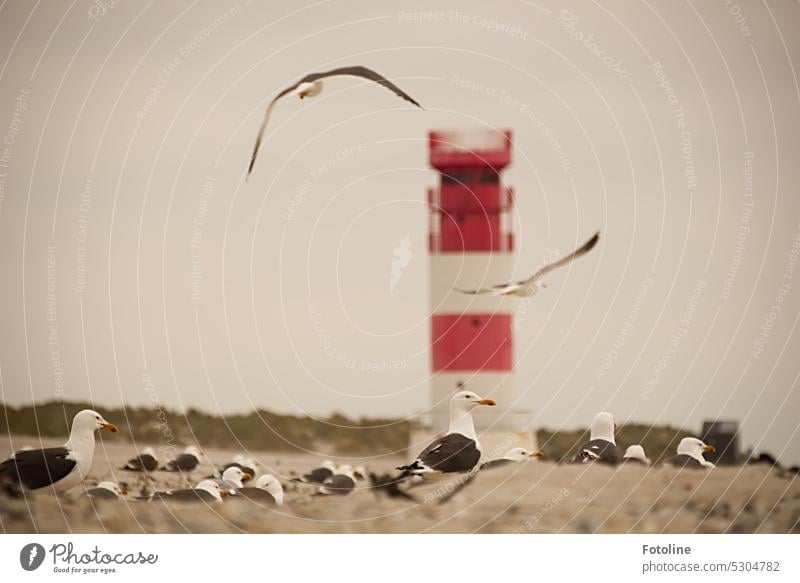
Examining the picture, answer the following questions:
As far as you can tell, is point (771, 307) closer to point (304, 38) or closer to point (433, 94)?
point (433, 94)

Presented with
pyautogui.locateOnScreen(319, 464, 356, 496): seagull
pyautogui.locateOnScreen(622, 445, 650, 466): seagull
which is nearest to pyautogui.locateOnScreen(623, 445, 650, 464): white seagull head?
pyautogui.locateOnScreen(622, 445, 650, 466): seagull

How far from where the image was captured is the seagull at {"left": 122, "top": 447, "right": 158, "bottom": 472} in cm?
1268

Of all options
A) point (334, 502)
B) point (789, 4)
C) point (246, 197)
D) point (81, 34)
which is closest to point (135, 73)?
point (81, 34)

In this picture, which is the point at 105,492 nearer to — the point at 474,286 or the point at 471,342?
the point at 471,342

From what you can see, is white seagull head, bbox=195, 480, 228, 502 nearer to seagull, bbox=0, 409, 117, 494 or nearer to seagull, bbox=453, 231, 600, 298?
seagull, bbox=0, 409, 117, 494

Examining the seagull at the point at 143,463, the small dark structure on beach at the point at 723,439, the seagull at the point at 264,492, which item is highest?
the small dark structure on beach at the point at 723,439

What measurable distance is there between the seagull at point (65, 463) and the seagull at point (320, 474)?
5.24 feet

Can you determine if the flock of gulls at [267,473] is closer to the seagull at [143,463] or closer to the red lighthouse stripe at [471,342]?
the seagull at [143,463]

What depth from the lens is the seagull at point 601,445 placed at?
12828 mm

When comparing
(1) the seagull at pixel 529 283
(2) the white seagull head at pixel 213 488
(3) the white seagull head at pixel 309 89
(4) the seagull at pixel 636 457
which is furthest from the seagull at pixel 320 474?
(3) the white seagull head at pixel 309 89

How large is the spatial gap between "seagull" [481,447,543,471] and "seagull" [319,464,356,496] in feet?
3.37

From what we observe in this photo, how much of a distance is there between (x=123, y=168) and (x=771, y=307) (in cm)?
521

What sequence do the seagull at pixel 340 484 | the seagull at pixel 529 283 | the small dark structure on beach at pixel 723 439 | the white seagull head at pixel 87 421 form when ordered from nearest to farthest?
1. the white seagull head at pixel 87 421
2. the seagull at pixel 340 484
3. the small dark structure on beach at pixel 723 439
4. the seagull at pixel 529 283

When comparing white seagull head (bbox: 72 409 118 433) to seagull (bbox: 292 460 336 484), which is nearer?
white seagull head (bbox: 72 409 118 433)
